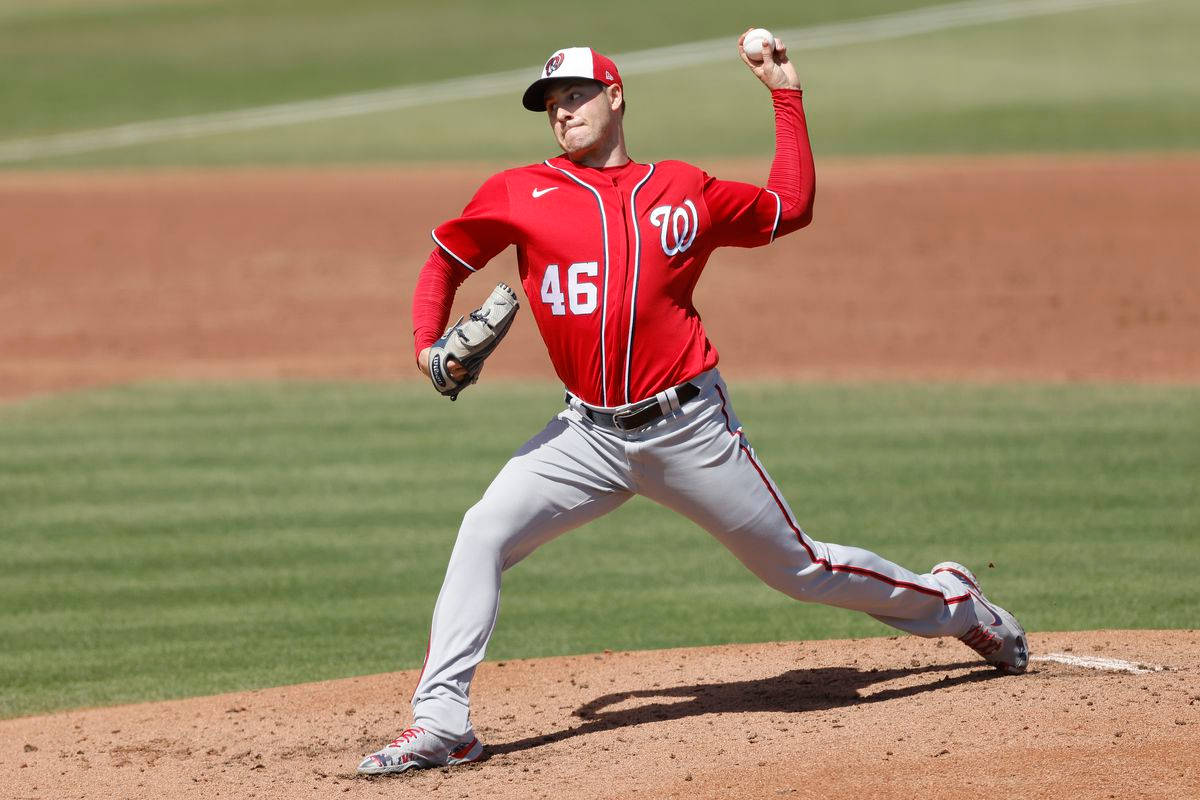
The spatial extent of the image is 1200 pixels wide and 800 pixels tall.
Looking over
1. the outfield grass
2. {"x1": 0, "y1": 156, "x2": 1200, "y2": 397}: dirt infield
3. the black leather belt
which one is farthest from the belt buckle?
{"x1": 0, "y1": 156, "x2": 1200, "y2": 397}: dirt infield

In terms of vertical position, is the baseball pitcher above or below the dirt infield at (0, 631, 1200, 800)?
above

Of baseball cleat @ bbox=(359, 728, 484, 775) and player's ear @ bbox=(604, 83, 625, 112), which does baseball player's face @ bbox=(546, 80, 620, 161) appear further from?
baseball cleat @ bbox=(359, 728, 484, 775)

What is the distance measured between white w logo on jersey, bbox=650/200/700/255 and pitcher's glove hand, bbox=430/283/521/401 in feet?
1.60

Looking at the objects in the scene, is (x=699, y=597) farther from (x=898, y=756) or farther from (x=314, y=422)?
(x=314, y=422)

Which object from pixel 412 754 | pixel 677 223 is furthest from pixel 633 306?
pixel 412 754

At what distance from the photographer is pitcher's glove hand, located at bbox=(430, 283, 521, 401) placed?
4.75 m

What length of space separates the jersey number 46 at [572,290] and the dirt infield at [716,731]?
4.40ft

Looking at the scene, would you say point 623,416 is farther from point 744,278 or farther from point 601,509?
point 744,278

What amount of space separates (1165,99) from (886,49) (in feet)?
21.2

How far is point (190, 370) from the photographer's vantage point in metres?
13.8

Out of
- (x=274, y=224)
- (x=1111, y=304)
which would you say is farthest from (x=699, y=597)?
(x=274, y=224)

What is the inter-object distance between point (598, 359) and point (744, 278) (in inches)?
487

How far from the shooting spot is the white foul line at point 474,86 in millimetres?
27188

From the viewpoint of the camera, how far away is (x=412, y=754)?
4.77m
